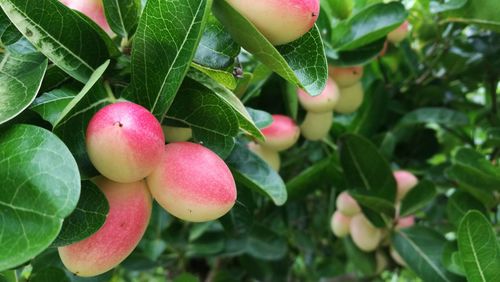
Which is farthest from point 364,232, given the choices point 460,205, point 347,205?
point 460,205

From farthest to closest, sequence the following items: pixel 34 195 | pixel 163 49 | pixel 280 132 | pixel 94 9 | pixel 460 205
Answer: pixel 460 205, pixel 280 132, pixel 94 9, pixel 163 49, pixel 34 195

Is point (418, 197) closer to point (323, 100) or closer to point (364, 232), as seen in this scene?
point (364, 232)

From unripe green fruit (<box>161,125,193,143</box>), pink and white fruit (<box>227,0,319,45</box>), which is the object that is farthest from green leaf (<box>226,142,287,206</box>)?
pink and white fruit (<box>227,0,319,45</box>)

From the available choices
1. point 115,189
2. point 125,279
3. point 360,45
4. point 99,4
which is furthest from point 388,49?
point 125,279

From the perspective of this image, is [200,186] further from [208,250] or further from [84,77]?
[208,250]

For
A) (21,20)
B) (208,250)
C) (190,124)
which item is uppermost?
(21,20)

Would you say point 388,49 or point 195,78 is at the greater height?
point 195,78

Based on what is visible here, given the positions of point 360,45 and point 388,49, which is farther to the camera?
point 388,49
